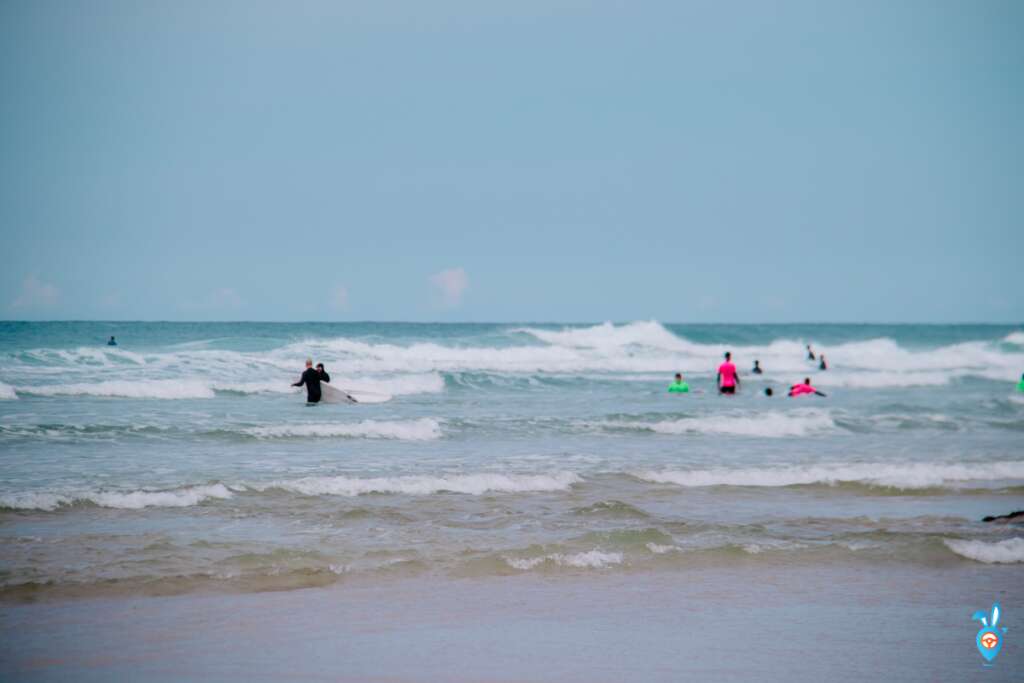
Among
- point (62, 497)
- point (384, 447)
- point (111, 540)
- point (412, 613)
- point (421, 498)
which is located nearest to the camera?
point (412, 613)

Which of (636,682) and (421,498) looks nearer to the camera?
(636,682)

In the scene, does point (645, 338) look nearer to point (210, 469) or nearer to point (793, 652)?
point (210, 469)

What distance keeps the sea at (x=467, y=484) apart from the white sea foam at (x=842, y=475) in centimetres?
5

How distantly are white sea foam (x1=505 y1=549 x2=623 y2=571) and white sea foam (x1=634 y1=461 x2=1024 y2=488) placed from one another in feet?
15.1

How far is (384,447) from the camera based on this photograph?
51.8 feet

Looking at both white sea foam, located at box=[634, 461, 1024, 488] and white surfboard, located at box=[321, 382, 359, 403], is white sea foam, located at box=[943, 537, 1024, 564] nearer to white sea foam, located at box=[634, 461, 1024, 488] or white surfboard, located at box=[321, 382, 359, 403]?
white sea foam, located at box=[634, 461, 1024, 488]

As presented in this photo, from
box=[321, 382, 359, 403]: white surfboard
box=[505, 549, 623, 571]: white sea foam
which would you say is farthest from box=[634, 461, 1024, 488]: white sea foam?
box=[321, 382, 359, 403]: white surfboard

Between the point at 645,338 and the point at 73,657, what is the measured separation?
209ft

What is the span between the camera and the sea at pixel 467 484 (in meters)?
8.05

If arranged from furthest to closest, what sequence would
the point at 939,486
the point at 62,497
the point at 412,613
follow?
1. the point at 939,486
2. the point at 62,497
3. the point at 412,613

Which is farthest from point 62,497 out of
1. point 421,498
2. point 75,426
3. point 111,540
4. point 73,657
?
point 75,426

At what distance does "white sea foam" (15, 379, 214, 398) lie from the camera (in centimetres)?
2455

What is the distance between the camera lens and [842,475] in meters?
13.1

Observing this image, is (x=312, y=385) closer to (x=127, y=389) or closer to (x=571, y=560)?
(x=127, y=389)
